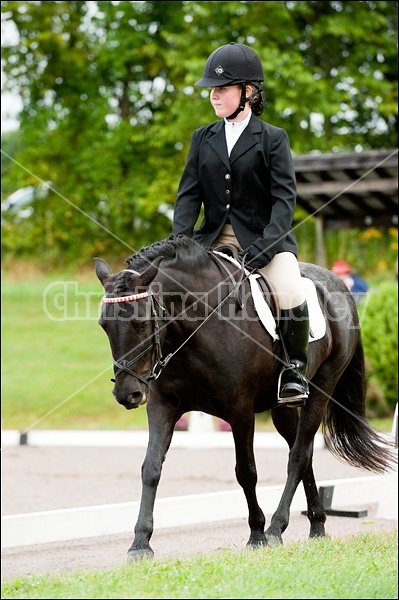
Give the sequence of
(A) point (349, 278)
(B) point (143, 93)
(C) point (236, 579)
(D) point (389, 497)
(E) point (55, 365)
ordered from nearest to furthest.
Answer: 1. (C) point (236, 579)
2. (D) point (389, 497)
3. (A) point (349, 278)
4. (E) point (55, 365)
5. (B) point (143, 93)

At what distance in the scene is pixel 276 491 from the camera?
312 inches

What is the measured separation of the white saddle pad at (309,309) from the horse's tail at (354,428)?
1.01 meters

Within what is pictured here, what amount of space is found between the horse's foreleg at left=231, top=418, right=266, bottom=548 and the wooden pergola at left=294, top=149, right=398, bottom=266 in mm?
7735

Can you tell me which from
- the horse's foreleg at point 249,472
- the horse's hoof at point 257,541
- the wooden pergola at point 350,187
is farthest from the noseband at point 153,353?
the wooden pergola at point 350,187

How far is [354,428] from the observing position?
7492 millimetres

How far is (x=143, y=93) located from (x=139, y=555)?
83.7 ft

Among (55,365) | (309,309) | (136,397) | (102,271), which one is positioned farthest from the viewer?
(55,365)

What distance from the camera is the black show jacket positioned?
19.7 feet

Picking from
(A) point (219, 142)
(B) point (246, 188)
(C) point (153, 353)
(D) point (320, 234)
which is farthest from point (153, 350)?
(D) point (320, 234)

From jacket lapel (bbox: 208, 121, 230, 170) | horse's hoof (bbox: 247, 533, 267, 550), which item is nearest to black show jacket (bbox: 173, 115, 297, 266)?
jacket lapel (bbox: 208, 121, 230, 170)

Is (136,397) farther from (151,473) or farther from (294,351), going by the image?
(294,351)

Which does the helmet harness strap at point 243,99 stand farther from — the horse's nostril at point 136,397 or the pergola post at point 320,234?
the pergola post at point 320,234

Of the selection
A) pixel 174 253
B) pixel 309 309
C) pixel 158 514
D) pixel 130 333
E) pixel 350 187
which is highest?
pixel 350 187

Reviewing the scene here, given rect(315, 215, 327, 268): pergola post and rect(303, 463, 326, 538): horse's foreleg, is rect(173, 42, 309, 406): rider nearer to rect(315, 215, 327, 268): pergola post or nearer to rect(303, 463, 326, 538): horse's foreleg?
rect(303, 463, 326, 538): horse's foreleg
